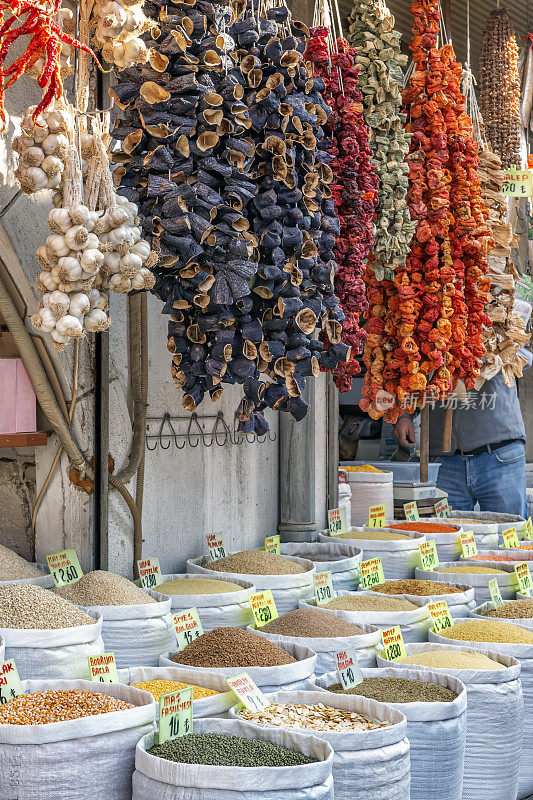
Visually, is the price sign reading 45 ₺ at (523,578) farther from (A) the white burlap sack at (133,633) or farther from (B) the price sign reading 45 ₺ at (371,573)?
(A) the white burlap sack at (133,633)

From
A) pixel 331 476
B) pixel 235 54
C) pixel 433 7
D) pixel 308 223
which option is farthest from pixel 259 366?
pixel 433 7

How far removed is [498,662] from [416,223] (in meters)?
1.38

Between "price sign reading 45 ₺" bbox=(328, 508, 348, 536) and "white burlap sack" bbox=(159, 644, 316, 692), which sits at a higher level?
"price sign reading 45 ₺" bbox=(328, 508, 348, 536)

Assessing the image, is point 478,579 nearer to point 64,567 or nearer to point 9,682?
point 64,567

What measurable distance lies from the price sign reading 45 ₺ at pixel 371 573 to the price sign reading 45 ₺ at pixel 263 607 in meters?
0.44

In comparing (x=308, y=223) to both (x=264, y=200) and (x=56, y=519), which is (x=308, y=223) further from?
(x=56, y=519)

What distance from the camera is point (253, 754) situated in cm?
133

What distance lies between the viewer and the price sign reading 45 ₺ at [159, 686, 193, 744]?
1.37 metres

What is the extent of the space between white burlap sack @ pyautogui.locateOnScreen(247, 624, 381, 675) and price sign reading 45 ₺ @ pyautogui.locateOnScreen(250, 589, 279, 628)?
0.13 meters

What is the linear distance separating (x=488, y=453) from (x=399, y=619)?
201 centimetres

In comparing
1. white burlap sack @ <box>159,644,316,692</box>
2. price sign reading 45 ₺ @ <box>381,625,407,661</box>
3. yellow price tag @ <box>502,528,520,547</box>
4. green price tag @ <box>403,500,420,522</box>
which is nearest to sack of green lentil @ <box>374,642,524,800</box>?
price sign reading 45 ₺ @ <box>381,625,407,661</box>

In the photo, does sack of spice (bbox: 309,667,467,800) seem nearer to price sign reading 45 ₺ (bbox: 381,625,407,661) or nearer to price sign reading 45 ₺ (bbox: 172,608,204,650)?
price sign reading 45 ₺ (bbox: 381,625,407,661)

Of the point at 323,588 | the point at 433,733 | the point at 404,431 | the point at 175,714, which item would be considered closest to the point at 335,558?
the point at 323,588

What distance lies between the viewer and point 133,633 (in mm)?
1838
